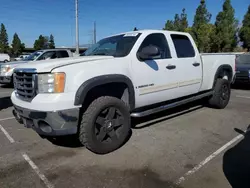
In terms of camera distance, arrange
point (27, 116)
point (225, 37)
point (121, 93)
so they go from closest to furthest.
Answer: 1. point (27, 116)
2. point (121, 93)
3. point (225, 37)

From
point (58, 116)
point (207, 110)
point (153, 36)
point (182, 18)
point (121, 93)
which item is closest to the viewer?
point (58, 116)

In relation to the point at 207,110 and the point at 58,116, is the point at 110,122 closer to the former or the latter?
the point at 58,116

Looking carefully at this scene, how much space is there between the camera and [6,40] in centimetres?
7481

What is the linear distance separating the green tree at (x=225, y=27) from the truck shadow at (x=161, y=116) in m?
22.8

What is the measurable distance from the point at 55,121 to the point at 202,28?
27321 mm

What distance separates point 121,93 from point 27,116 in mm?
1595

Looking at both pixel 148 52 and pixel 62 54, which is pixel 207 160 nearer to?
pixel 148 52

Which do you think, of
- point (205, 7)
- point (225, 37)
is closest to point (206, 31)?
point (225, 37)

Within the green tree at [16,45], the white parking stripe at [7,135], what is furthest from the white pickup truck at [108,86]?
the green tree at [16,45]

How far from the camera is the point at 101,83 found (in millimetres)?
3600

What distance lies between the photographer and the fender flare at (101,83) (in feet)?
11.0

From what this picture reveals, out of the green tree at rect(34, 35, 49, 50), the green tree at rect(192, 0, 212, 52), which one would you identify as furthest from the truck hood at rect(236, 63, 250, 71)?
the green tree at rect(34, 35, 49, 50)

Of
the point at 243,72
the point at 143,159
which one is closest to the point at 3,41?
the point at 243,72

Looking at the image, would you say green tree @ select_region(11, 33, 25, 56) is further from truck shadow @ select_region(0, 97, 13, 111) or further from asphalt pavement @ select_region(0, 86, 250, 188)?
asphalt pavement @ select_region(0, 86, 250, 188)
